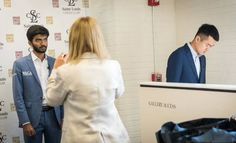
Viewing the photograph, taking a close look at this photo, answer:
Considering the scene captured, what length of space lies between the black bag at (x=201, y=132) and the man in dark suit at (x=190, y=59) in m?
1.16

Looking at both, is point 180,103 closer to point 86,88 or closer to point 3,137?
point 86,88

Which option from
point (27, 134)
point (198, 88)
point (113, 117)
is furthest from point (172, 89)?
point (27, 134)

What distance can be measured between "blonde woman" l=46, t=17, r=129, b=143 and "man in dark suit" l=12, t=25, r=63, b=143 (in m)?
0.90

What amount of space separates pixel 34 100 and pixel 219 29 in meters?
2.22

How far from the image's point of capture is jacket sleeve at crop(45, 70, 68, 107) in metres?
1.92

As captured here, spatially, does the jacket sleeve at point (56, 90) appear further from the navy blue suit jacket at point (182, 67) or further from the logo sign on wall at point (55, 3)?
the logo sign on wall at point (55, 3)

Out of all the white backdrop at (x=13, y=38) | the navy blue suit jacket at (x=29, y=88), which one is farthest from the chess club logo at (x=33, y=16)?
the navy blue suit jacket at (x=29, y=88)

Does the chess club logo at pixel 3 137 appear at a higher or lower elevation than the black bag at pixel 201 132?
lower

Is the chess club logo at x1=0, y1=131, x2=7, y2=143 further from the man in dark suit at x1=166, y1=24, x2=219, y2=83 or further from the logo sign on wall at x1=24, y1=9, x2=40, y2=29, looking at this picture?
the man in dark suit at x1=166, y1=24, x2=219, y2=83

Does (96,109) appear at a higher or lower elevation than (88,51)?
A: lower

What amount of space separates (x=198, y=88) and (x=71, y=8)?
2243 millimetres

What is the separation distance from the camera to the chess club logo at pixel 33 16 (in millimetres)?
3450

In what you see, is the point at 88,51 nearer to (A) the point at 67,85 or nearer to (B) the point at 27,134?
(A) the point at 67,85

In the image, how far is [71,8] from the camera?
3.72 metres
